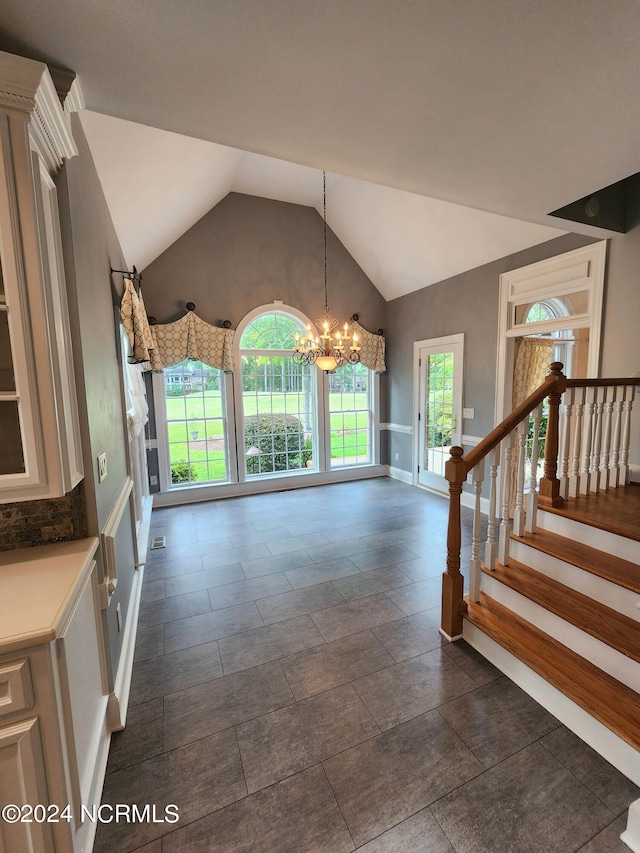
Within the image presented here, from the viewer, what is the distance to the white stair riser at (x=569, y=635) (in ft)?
5.46

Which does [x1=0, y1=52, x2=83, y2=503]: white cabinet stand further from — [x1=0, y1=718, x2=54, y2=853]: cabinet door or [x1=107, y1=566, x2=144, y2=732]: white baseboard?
[x1=107, y1=566, x2=144, y2=732]: white baseboard

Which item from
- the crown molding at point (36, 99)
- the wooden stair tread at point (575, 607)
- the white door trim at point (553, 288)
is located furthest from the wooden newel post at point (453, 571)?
the crown molding at point (36, 99)

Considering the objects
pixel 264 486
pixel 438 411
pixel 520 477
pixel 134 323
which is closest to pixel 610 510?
pixel 520 477

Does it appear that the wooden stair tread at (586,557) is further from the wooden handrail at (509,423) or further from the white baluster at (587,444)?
the wooden handrail at (509,423)

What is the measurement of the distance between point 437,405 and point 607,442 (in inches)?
102

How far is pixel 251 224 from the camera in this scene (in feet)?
16.6

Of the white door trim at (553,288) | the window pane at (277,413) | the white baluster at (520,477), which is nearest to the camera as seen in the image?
the white baluster at (520,477)

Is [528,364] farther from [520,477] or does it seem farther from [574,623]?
[574,623]

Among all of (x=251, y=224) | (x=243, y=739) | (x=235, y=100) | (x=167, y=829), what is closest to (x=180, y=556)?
(x=243, y=739)

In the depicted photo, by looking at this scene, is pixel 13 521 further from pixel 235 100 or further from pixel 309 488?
pixel 309 488

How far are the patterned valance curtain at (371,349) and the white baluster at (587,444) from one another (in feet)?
11.9

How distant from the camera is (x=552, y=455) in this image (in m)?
2.64

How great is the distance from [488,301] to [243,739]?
4523 millimetres

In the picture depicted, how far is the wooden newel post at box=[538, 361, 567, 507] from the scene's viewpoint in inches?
97.1
